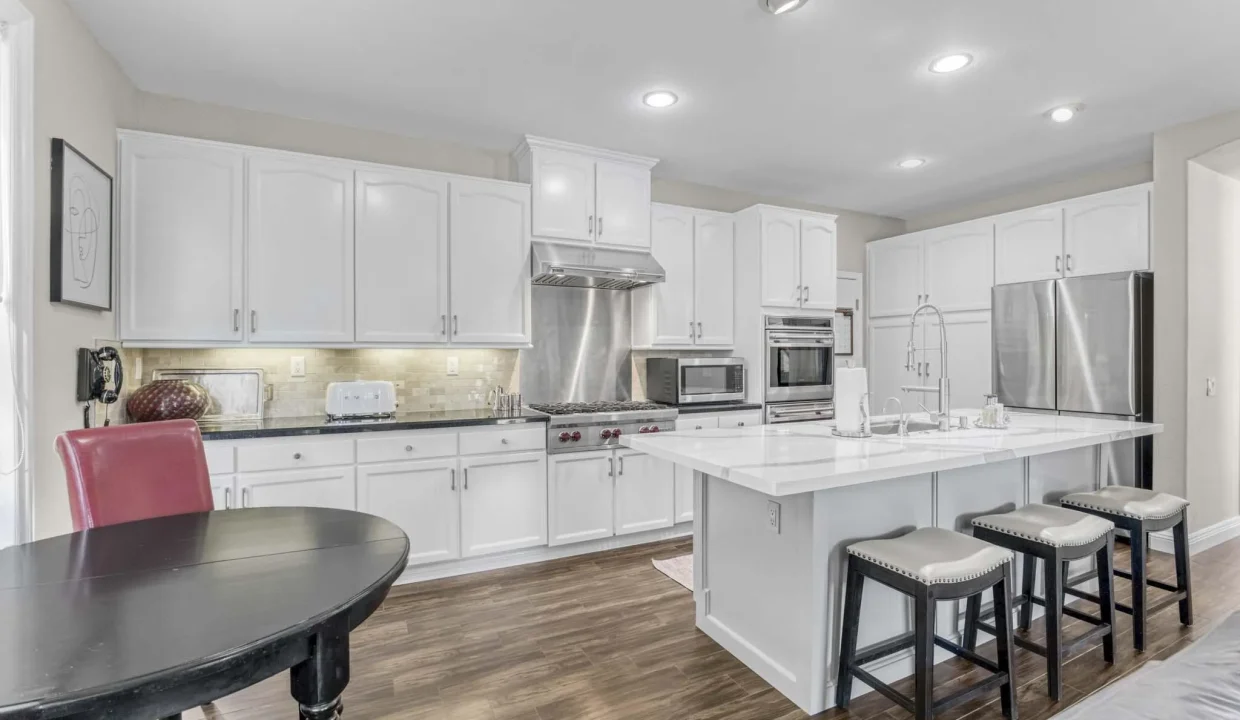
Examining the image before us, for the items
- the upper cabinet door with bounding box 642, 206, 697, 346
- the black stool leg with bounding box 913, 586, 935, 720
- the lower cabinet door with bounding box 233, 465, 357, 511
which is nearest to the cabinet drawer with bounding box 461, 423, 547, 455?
the lower cabinet door with bounding box 233, 465, 357, 511

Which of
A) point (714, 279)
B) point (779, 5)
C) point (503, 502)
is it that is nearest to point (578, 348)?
point (714, 279)

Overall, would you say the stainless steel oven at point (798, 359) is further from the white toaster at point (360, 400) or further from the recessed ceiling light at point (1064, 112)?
the white toaster at point (360, 400)

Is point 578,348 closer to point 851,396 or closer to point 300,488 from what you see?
point 300,488

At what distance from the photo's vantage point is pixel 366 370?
11.6ft

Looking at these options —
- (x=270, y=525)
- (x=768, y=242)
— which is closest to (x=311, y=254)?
(x=270, y=525)

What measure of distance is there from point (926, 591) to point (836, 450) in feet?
1.76

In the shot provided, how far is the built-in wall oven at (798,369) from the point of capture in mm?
4371

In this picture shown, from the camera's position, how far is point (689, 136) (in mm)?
3641

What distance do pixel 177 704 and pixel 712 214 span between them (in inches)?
163

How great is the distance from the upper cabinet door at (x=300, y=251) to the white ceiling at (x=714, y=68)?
42cm

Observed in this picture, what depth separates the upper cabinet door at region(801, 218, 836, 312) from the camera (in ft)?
14.8

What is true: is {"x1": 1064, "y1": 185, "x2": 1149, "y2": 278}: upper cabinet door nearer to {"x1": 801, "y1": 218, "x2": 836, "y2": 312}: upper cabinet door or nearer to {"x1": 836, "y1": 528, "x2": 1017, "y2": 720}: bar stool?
{"x1": 801, "y1": 218, "x2": 836, "y2": 312}: upper cabinet door

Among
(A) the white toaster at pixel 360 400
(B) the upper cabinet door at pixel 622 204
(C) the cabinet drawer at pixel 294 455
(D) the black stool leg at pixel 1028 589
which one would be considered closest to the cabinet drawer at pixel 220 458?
(C) the cabinet drawer at pixel 294 455

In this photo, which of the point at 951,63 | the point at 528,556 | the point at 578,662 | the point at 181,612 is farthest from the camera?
the point at 528,556
